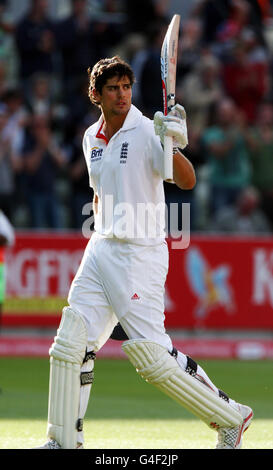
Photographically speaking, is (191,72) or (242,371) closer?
(242,371)

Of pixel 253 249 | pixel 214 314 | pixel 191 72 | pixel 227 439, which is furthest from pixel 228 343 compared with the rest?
pixel 227 439

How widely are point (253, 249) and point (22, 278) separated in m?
2.93

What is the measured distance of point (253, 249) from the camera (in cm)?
1283

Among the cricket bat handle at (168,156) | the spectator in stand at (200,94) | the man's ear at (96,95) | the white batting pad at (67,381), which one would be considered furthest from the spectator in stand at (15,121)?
the cricket bat handle at (168,156)

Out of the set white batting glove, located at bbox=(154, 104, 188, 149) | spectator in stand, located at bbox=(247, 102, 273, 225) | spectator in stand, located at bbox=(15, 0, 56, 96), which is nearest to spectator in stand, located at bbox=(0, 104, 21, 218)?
spectator in stand, located at bbox=(15, 0, 56, 96)

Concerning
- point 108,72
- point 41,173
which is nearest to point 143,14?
point 41,173

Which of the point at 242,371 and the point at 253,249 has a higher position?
the point at 253,249

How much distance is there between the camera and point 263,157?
1408 cm

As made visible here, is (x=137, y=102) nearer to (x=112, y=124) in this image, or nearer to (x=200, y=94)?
(x=200, y=94)

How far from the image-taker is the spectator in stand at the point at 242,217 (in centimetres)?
1375

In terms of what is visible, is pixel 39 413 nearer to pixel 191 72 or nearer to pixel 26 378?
pixel 26 378

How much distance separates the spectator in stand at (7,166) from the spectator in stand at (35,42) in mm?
1365

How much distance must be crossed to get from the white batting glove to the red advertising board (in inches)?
275

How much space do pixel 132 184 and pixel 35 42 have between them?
9.04 meters
